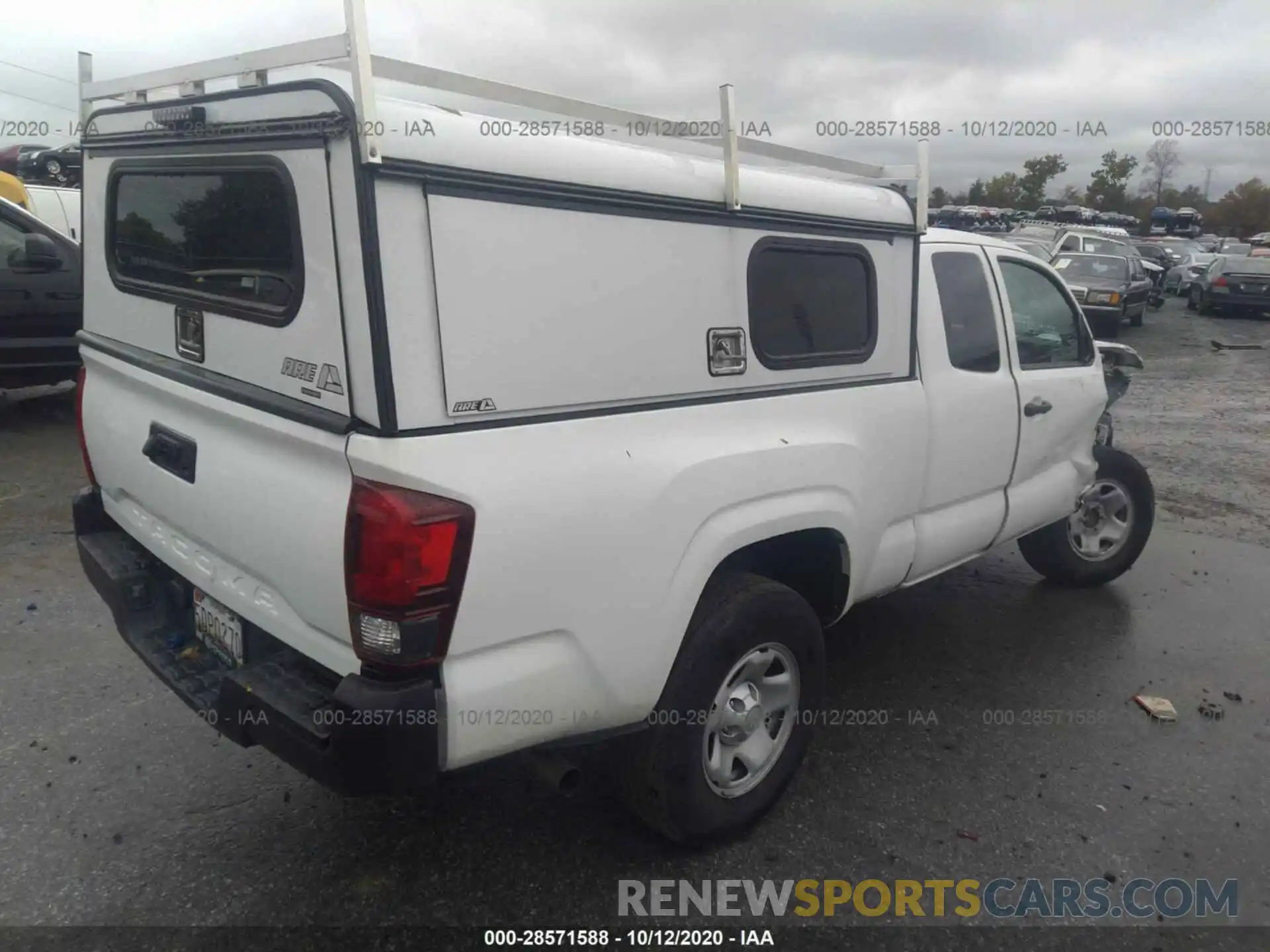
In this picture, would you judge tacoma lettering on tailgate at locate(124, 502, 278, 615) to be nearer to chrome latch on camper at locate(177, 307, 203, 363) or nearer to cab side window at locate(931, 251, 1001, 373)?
chrome latch on camper at locate(177, 307, 203, 363)

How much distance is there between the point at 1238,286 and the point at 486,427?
23826 millimetres

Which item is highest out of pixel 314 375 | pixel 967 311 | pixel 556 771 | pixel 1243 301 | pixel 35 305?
pixel 35 305

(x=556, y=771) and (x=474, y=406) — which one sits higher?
(x=474, y=406)

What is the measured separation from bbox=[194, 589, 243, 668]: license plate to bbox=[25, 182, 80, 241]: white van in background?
870 cm

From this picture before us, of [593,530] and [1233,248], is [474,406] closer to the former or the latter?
[593,530]

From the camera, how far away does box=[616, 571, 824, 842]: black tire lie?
8.81 ft

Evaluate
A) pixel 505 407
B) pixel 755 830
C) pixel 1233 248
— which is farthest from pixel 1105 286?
pixel 505 407

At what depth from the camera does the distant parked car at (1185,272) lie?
78.8 feet

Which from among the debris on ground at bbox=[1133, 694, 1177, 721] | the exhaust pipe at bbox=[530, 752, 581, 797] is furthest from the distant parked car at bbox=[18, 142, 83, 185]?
the debris on ground at bbox=[1133, 694, 1177, 721]

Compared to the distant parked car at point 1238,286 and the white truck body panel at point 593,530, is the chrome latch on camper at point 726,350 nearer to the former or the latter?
the white truck body panel at point 593,530

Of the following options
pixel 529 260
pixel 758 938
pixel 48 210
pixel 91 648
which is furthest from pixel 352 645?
pixel 48 210

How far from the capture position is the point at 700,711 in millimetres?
2721

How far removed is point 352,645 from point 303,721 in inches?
10.0

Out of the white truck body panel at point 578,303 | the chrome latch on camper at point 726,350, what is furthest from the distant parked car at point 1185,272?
the white truck body panel at point 578,303
